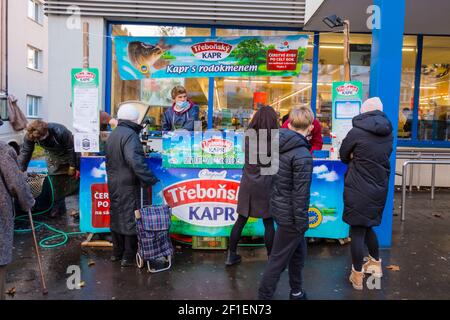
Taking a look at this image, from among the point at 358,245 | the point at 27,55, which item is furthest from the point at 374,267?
the point at 27,55

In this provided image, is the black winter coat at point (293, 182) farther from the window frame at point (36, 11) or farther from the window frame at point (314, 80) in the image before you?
the window frame at point (36, 11)

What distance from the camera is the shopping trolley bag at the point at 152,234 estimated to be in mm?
4219

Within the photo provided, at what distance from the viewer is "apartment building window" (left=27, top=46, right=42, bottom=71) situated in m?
20.5

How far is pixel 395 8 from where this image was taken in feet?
16.2

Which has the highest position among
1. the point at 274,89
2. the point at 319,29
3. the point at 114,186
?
the point at 319,29

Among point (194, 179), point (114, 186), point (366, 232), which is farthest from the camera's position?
point (194, 179)

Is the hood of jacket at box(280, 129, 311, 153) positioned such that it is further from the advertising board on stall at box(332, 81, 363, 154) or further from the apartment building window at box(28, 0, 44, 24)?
the apartment building window at box(28, 0, 44, 24)

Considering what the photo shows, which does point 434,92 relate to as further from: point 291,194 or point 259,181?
point 291,194

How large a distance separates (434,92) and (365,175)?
6.96 meters

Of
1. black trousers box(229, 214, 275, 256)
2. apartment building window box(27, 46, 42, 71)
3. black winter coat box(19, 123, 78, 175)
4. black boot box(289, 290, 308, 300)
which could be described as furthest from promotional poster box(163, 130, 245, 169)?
apartment building window box(27, 46, 42, 71)
